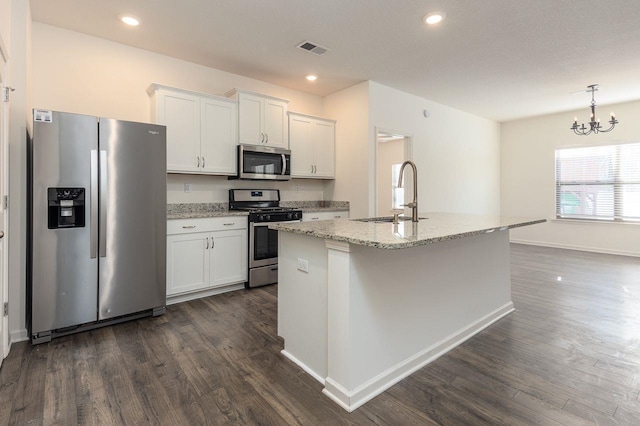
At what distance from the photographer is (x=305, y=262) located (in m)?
2.09

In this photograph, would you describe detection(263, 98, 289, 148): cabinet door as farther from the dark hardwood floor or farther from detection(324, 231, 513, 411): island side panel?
detection(324, 231, 513, 411): island side panel

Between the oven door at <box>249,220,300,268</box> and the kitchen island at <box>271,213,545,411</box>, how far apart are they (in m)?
1.60

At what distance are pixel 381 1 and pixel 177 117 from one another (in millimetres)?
2348

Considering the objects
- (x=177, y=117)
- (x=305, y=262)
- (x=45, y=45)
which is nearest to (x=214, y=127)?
(x=177, y=117)

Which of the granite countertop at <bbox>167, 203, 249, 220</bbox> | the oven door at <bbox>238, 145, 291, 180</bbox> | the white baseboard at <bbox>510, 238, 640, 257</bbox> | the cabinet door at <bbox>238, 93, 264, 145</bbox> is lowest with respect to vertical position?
the white baseboard at <bbox>510, 238, 640, 257</bbox>

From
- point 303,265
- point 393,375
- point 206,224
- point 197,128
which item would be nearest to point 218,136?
point 197,128

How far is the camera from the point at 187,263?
3.40 metres

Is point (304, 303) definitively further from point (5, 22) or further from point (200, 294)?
point (5, 22)

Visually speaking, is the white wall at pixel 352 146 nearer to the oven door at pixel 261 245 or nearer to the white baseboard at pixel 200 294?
the oven door at pixel 261 245

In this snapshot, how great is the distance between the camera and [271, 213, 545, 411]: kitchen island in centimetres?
176

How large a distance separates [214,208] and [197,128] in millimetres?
1017

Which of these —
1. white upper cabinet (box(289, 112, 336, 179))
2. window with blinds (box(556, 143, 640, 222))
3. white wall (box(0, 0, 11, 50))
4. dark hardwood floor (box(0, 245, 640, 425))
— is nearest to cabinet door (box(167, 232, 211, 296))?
dark hardwood floor (box(0, 245, 640, 425))

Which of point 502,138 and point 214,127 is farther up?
point 502,138

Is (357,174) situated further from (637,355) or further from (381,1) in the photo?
(637,355)
